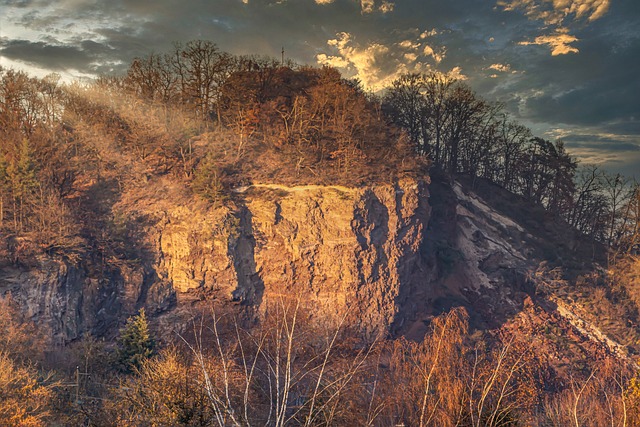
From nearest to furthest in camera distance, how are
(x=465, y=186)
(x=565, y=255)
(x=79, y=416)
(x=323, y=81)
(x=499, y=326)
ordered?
(x=79, y=416) < (x=499, y=326) < (x=323, y=81) < (x=565, y=255) < (x=465, y=186)

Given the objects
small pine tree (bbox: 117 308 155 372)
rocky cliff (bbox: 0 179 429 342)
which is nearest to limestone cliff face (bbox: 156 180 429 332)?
rocky cliff (bbox: 0 179 429 342)

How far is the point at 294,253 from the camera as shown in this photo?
3219 cm

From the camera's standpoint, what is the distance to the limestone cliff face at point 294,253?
31.2 metres

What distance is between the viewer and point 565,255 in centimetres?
4338

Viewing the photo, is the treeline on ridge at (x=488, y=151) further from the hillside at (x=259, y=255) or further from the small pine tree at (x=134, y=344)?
the small pine tree at (x=134, y=344)

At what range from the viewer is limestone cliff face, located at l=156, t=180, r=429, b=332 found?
102ft

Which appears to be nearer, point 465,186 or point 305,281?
point 305,281

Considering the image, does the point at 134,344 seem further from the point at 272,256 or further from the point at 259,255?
the point at 272,256

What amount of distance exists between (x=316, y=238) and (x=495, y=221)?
22.7 metres

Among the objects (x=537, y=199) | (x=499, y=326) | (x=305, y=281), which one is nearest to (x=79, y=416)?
(x=305, y=281)

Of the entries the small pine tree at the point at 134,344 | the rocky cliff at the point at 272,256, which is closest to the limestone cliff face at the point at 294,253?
the rocky cliff at the point at 272,256

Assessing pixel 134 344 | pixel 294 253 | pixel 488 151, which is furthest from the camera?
pixel 488 151

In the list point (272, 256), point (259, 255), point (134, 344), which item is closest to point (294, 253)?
point (272, 256)

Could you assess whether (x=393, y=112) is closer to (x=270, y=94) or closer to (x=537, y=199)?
(x=270, y=94)
